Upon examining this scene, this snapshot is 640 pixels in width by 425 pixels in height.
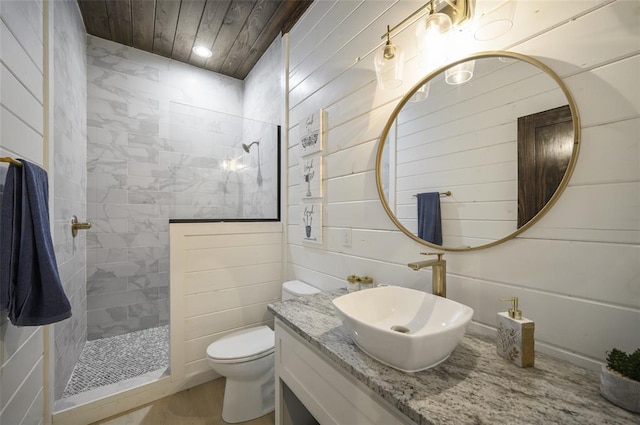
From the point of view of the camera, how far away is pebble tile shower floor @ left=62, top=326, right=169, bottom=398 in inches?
70.4

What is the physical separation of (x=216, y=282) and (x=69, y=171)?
128 centimetres

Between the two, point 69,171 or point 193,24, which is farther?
point 193,24

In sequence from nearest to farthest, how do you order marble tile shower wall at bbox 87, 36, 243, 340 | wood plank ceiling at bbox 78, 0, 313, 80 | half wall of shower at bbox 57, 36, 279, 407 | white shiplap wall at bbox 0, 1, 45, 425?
1. white shiplap wall at bbox 0, 1, 45, 425
2. wood plank ceiling at bbox 78, 0, 313, 80
3. half wall of shower at bbox 57, 36, 279, 407
4. marble tile shower wall at bbox 87, 36, 243, 340

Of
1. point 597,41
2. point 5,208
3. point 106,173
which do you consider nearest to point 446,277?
point 597,41

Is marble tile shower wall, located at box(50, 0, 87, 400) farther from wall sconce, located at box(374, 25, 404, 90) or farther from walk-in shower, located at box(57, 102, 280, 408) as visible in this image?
wall sconce, located at box(374, 25, 404, 90)

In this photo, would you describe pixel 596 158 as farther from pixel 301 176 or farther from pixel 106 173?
pixel 106 173

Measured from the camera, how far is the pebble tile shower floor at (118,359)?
5.87 ft

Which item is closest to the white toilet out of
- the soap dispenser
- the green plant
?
the soap dispenser

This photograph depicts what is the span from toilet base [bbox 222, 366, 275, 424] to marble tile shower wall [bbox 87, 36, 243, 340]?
146 cm

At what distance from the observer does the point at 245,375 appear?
151 centimetres

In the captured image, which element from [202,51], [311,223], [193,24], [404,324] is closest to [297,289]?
[311,223]

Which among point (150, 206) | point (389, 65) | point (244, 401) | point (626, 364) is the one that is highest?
point (389, 65)

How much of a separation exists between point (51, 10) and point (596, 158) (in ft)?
8.09

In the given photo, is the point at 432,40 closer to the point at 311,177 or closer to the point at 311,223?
the point at 311,177
